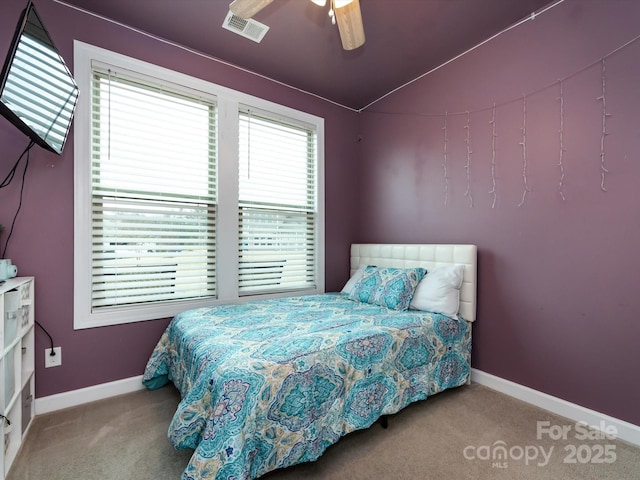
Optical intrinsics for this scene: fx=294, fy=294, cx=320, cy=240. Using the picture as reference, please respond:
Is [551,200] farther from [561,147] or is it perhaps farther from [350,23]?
[350,23]

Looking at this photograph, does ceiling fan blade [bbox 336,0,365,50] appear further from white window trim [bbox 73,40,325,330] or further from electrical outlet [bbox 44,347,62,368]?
electrical outlet [bbox 44,347,62,368]

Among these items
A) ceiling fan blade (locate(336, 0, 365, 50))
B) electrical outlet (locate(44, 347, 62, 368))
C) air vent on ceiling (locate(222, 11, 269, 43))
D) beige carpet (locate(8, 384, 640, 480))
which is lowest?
beige carpet (locate(8, 384, 640, 480))

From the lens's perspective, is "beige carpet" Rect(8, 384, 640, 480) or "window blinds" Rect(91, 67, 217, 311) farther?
"window blinds" Rect(91, 67, 217, 311)

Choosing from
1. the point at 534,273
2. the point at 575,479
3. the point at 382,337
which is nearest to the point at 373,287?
the point at 382,337

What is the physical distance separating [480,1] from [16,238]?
3536mm

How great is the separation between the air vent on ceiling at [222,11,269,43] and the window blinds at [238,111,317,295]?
68 centimetres

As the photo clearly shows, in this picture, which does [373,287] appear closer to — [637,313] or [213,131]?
[637,313]

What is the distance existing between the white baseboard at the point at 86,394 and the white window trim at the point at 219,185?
0.46 m

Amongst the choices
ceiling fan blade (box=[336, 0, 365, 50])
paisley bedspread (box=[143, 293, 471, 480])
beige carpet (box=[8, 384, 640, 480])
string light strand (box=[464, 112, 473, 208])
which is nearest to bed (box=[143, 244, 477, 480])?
paisley bedspread (box=[143, 293, 471, 480])

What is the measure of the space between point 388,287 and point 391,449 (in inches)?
46.4

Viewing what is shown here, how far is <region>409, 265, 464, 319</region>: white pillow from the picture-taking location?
2336 mm

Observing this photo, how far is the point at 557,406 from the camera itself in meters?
2.02

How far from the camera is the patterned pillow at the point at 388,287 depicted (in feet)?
7.97

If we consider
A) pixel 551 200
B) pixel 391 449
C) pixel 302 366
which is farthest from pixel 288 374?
pixel 551 200
